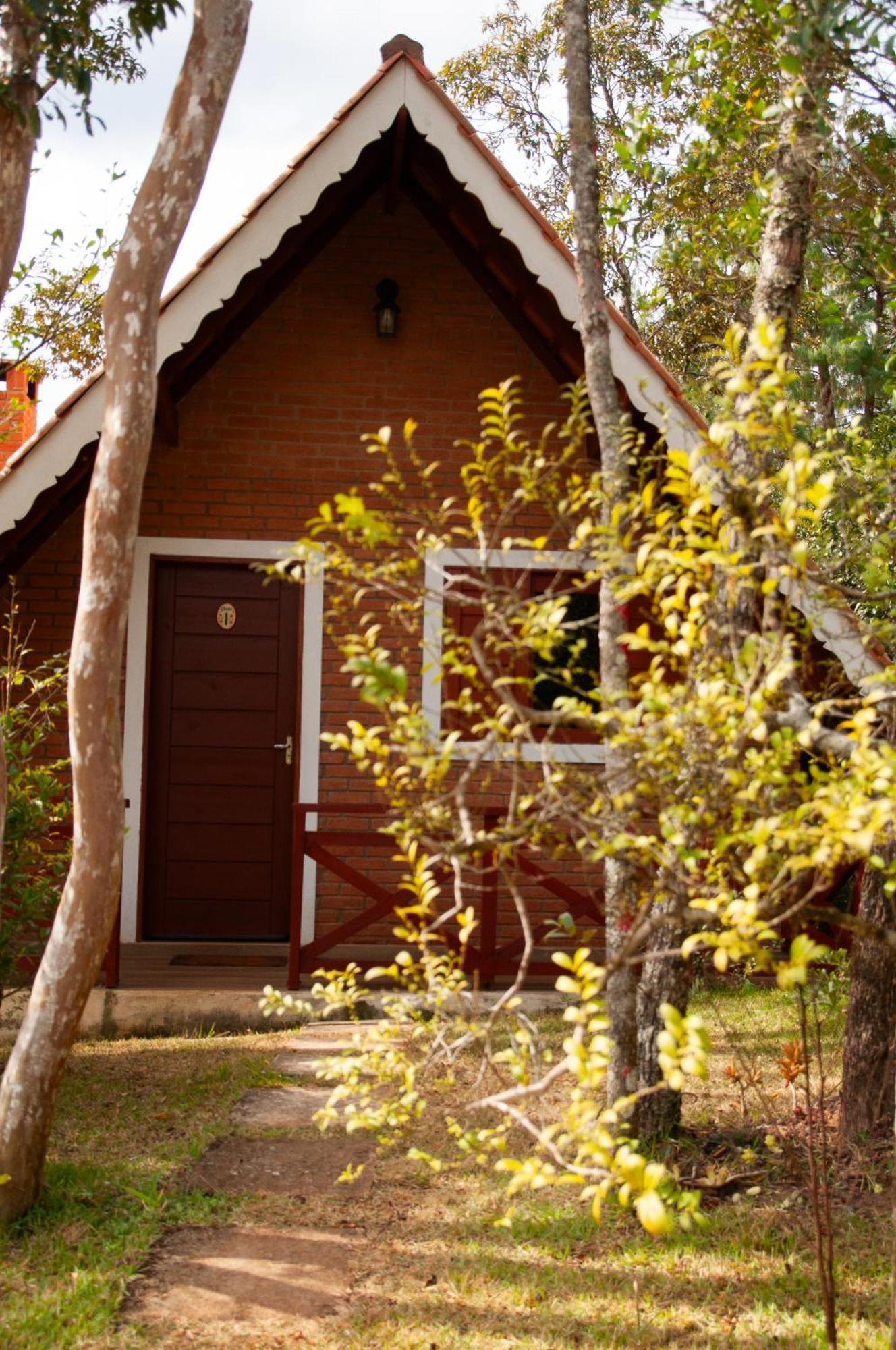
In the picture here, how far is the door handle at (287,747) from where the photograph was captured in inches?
330

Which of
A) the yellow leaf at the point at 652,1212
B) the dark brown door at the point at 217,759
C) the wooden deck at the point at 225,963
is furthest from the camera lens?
the dark brown door at the point at 217,759

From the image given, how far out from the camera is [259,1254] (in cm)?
421

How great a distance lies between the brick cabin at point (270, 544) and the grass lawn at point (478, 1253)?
110 inches

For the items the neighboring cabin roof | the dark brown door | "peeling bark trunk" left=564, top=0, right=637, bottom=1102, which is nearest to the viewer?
"peeling bark trunk" left=564, top=0, right=637, bottom=1102

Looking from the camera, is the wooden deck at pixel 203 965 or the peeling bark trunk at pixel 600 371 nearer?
the peeling bark trunk at pixel 600 371

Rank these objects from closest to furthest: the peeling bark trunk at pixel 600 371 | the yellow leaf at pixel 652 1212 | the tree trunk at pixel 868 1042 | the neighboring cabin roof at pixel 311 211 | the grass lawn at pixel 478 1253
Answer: the yellow leaf at pixel 652 1212 → the grass lawn at pixel 478 1253 → the peeling bark trunk at pixel 600 371 → the tree trunk at pixel 868 1042 → the neighboring cabin roof at pixel 311 211

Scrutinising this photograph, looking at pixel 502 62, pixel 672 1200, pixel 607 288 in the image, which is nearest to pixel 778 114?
pixel 672 1200

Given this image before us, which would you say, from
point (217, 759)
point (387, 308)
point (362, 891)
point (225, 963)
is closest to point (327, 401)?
point (387, 308)

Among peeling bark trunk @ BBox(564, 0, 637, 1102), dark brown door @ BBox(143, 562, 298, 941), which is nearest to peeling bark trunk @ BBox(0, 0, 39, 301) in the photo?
peeling bark trunk @ BBox(564, 0, 637, 1102)

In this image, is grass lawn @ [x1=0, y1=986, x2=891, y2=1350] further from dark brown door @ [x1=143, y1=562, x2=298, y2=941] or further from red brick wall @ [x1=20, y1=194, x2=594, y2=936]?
red brick wall @ [x1=20, y1=194, x2=594, y2=936]

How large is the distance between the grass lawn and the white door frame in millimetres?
2582

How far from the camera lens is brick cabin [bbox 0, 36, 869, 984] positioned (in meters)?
8.17

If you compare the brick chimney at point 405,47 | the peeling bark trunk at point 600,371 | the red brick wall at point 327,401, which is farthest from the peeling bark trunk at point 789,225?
the red brick wall at point 327,401

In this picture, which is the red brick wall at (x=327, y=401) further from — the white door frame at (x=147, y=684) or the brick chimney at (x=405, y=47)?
the brick chimney at (x=405, y=47)
